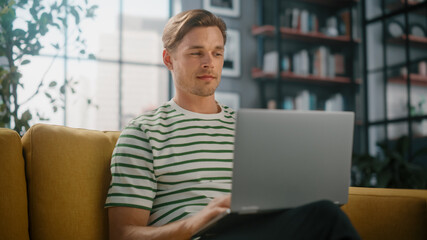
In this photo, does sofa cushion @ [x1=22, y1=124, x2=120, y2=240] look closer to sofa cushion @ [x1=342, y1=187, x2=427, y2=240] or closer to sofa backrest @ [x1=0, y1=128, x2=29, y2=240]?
sofa backrest @ [x1=0, y1=128, x2=29, y2=240]

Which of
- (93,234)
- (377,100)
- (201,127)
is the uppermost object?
(377,100)

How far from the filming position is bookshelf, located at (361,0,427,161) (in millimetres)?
4508

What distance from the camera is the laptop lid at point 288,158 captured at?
1005mm

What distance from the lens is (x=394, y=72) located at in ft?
16.0

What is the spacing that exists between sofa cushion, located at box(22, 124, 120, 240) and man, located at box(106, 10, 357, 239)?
0.10 metres

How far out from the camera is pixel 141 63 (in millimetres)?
4898

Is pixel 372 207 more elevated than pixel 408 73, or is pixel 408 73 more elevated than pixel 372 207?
pixel 408 73

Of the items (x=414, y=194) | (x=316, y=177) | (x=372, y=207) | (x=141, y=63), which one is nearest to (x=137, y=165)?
(x=316, y=177)

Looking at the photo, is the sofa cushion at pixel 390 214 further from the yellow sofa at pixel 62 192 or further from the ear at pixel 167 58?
the ear at pixel 167 58

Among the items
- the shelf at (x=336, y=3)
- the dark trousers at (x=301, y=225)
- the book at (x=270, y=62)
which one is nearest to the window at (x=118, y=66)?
the book at (x=270, y=62)

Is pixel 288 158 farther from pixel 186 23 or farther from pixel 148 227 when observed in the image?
pixel 186 23

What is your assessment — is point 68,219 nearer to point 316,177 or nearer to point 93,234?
point 93,234

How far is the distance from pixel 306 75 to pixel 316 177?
4.36 metres

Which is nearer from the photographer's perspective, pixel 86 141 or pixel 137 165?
pixel 137 165
